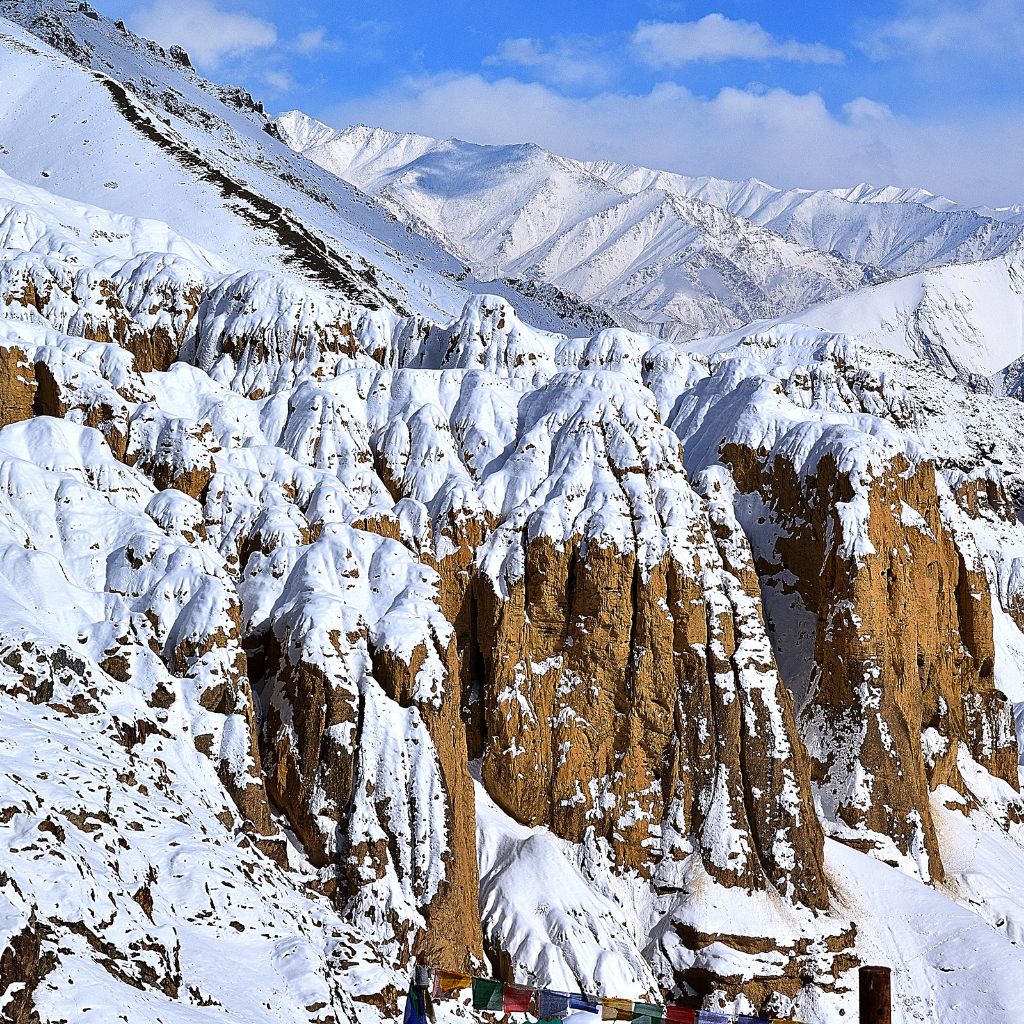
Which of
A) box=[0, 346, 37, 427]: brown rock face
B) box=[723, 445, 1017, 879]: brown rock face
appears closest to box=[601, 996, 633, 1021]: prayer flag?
box=[723, 445, 1017, 879]: brown rock face

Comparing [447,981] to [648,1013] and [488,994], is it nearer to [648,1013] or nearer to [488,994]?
[488,994]

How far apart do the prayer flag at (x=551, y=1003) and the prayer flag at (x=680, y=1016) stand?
90.6 inches

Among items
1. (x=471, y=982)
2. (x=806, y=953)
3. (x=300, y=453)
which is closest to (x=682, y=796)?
(x=806, y=953)

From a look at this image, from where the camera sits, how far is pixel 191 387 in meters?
63.4

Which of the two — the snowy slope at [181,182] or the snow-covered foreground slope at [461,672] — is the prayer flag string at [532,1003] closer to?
the snow-covered foreground slope at [461,672]

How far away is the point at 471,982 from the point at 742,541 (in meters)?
37.4

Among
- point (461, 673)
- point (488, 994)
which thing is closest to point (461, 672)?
point (461, 673)

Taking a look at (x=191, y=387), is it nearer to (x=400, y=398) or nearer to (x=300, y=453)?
(x=300, y=453)

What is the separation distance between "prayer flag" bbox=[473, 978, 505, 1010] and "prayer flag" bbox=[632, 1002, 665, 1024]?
9.54ft

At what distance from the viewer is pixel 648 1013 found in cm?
2945

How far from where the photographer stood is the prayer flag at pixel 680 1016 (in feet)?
96.0

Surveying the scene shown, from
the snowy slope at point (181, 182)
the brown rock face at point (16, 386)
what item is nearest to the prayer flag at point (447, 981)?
the brown rock face at point (16, 386)

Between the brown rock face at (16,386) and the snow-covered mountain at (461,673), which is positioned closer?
the snow-covered mountain at (461,673)

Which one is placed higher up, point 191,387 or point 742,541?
point 191,387
